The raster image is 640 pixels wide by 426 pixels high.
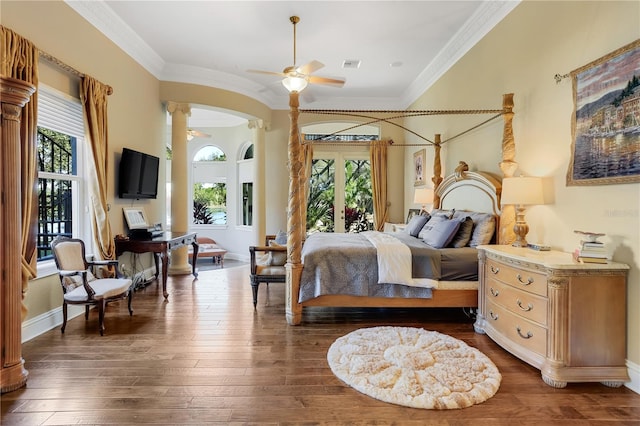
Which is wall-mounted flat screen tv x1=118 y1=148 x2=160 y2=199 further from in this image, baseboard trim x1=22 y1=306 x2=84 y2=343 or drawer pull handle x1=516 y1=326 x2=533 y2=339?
drawer pull handle x1=516 y1=326 x2=533 y2=339

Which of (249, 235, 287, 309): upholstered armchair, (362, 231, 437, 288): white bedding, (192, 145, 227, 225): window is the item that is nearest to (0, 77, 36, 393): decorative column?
(249, 235, 287, 309): upholstered armchair

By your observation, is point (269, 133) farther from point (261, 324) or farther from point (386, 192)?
point (261, 324)

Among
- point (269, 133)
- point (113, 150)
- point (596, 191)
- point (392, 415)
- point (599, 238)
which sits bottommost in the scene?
point (392, 415)

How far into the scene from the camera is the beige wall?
2205 millimetres

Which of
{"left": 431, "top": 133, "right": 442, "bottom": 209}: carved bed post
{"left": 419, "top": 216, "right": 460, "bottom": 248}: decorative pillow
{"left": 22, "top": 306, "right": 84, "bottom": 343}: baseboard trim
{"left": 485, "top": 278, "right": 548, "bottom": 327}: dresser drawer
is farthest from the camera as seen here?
{"left": 431, "top": 133, "right": 442, "bottom": 209}: carved bed post

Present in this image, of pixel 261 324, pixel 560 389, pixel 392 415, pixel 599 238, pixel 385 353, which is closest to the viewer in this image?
pixel 392 415

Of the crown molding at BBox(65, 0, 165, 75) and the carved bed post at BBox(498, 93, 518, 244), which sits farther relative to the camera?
the crown molding at BBox(65, 0, 165, 75)

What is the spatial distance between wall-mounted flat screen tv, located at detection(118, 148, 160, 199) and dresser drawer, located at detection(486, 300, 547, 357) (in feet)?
14.9

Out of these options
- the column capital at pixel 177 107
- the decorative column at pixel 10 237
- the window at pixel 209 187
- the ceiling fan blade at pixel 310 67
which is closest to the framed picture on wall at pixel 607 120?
the ceiling fan blade at pixel 310 67

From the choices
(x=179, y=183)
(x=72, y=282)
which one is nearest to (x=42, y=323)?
(x=72, y=282)

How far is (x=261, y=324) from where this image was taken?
133 inches

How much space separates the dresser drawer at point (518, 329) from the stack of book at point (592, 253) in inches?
22.0

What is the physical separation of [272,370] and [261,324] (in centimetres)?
96

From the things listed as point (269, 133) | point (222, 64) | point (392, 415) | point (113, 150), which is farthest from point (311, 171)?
point (392, 415)
